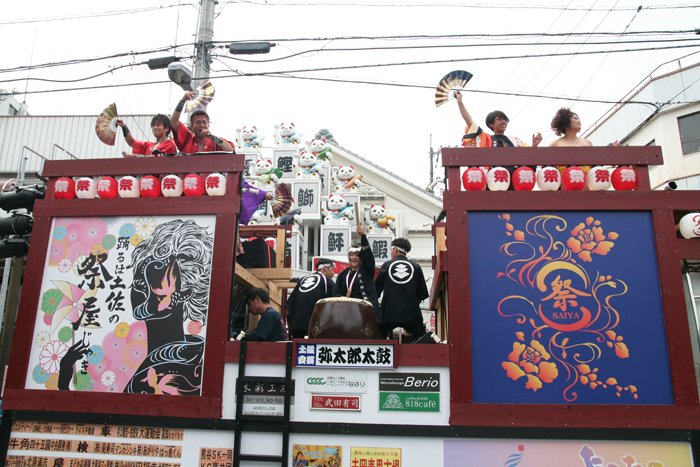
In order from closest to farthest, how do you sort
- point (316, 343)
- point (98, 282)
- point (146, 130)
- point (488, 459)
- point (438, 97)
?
1. point (488, 459)
2. point (316, 343)
3. point (98, 282)
4. point (438, 97)
5. point (146, 130)

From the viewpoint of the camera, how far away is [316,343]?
544 cm

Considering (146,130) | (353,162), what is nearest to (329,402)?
(146,130)

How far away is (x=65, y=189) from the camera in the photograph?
21.1ft

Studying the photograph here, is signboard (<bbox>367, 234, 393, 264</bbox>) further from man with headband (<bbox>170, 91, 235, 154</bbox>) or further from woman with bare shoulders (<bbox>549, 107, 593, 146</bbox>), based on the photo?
woman with bare shoulders (<bbox>549, 107, 593, 146</bbox>)

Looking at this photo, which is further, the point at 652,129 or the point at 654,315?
the point at 652,129

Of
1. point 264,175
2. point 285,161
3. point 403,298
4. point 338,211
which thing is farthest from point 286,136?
point 403,298

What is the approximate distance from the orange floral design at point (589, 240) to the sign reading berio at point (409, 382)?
206 cm

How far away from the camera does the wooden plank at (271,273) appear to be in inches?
365

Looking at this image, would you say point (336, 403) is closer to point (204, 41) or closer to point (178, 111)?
point (178, 111)

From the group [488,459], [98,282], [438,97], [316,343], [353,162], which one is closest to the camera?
[488,459]

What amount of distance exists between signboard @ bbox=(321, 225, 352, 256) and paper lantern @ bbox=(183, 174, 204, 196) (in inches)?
523

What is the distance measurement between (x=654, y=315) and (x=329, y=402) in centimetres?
356

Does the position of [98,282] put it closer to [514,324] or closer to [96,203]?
[96,203]

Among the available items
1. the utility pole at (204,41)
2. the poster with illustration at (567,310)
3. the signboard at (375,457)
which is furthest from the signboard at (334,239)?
the signboard at (375,457)
